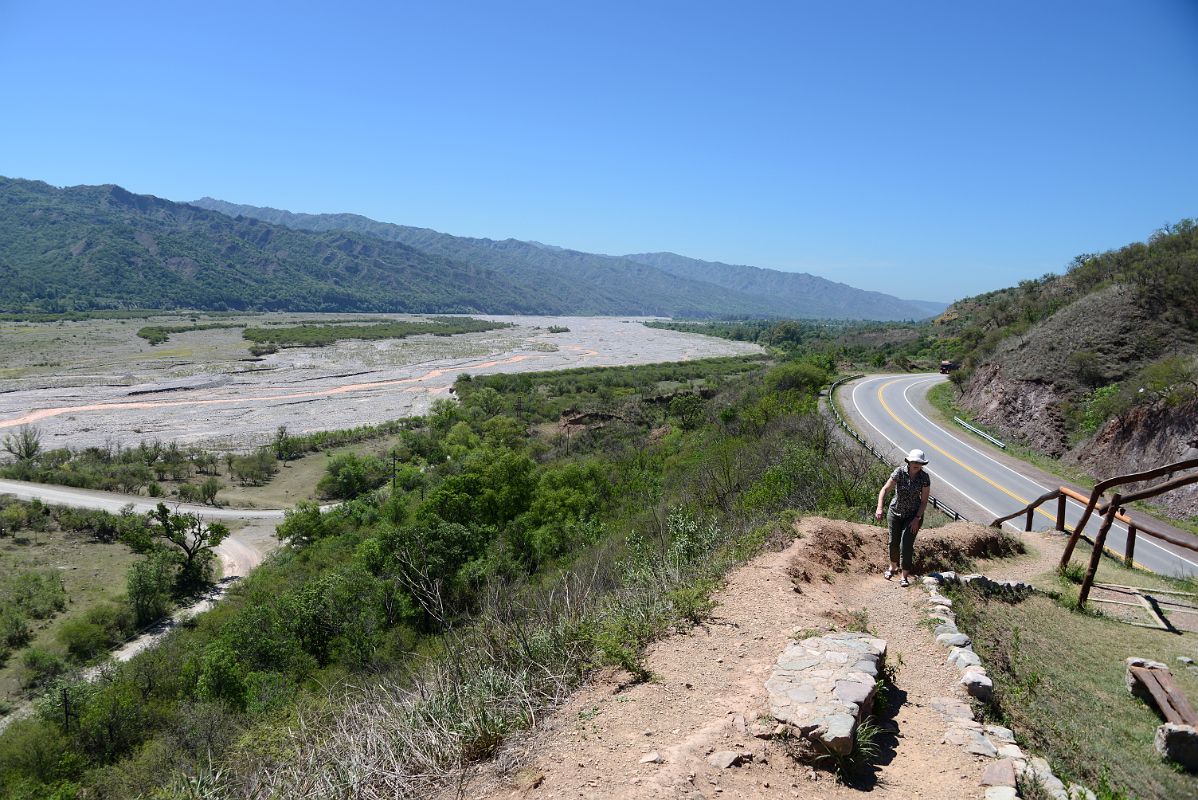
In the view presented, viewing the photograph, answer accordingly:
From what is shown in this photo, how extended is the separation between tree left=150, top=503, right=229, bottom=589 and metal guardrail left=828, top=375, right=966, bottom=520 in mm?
32959

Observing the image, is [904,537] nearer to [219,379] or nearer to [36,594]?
[36,594]

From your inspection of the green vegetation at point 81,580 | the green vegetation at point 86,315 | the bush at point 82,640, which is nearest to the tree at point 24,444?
the green vegetation at point 81,580

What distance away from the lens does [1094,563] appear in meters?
8.60

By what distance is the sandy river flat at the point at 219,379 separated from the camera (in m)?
57.0

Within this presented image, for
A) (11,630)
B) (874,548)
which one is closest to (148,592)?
(11,630)

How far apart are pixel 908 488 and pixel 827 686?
13.1 feet

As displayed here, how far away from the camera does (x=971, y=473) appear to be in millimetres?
24328

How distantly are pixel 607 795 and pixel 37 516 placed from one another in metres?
47.4

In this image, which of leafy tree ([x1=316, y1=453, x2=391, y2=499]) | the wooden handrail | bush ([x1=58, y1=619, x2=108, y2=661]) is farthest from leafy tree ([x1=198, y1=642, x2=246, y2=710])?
leafy tree ([x1=316, y1=453, x2=391, y2=499])

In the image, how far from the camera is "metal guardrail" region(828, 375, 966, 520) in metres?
18.0

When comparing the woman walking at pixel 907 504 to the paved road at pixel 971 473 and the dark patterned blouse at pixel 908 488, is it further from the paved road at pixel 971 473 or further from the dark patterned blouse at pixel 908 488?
the paved road at pixel 971 473

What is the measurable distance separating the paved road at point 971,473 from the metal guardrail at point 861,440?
61cm

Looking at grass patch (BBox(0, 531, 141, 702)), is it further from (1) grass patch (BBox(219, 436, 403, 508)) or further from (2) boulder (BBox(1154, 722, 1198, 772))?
(2) boulder (BBox(1154, 722, 1198, 772))

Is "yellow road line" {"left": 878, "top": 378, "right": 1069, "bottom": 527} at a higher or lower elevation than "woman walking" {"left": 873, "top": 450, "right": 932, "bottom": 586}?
lower
